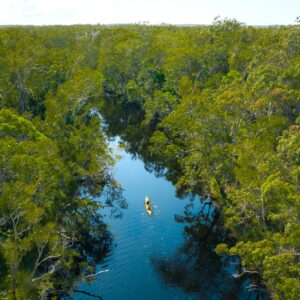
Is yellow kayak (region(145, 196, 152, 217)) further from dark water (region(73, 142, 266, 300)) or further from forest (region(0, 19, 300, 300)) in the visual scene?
forest (region(0, 19, 300, 300))

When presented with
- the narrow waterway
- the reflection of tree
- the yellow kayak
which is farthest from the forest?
the yellow kayak

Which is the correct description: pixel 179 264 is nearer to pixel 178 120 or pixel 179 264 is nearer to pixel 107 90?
pixel 178 120

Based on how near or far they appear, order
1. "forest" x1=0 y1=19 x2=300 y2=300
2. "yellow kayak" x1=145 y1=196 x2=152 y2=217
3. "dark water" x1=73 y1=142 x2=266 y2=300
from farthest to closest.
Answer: "yellow kayak" x1=145 y1=196 x2=152 y2=217 → "dark water" x1=73 y1=142 x2=266 y2=300 → "forest" x1=0 y1=19 x2=300 y2=300

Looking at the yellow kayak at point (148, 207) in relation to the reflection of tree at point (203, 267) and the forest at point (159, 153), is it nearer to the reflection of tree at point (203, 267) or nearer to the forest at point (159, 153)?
the forest at point (159, 153)

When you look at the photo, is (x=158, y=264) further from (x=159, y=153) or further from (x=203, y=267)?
(x=159, y=153)

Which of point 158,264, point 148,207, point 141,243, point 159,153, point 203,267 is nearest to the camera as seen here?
point 203,267

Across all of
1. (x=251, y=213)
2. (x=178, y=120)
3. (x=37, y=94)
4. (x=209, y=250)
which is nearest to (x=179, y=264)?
(x=209, y=250)

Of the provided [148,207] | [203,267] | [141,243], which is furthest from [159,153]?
[203,267]
